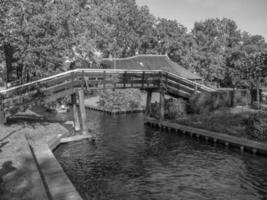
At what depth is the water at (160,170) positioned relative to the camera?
38.3ft

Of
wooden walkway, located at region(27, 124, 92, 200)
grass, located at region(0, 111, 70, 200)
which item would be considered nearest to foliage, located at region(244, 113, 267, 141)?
wooden walkway, located at region(27, 124, 92, 200)

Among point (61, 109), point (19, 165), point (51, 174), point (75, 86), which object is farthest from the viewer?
point (61, 109)

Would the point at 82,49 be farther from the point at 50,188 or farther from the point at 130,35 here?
the point at 130,35

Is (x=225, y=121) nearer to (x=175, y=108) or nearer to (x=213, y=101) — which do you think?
(x=213, y=101)

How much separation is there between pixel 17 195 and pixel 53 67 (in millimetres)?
19436

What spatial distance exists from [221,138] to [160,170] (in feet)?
23.3

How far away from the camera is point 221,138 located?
774 inches

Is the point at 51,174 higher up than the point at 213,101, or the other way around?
the point at 213,101

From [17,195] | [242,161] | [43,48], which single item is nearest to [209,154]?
[242,161]

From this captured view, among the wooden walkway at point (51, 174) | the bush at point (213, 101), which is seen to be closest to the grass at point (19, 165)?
the wooden walkway at point (51, 174)

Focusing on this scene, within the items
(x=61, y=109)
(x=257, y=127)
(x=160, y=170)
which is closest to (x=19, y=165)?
(x=160, y=170)

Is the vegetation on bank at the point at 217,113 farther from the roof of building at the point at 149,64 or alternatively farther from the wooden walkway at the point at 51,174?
the roof of building at the point at 149,64

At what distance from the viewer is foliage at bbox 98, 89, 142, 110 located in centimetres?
3906

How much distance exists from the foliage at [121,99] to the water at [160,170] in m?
16.8
